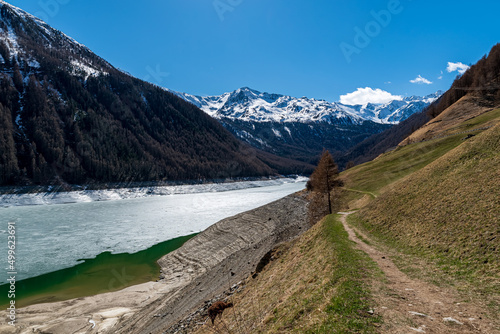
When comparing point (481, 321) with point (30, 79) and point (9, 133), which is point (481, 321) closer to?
point (9, 133)

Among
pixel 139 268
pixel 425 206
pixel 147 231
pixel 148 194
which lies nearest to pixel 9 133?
pixel 148 194

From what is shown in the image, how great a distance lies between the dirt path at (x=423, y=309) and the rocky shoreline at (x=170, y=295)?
45.8 feet

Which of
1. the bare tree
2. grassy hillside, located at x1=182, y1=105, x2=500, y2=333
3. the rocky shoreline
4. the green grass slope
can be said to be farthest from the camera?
the bare tree

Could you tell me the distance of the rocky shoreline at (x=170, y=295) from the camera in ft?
61.5

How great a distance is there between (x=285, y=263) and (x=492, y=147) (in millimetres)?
19915

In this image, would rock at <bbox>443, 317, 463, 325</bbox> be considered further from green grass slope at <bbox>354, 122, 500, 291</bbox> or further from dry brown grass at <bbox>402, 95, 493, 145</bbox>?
dry brown grass at <bbox>402, 95, 493, 145</bbox>

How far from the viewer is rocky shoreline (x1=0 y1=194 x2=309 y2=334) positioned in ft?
61.5

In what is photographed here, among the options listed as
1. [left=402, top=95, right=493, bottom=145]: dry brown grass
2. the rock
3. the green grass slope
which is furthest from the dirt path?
[left=402, top=95, right=493, bottom=145]: dry brown grass

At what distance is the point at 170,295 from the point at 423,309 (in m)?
22.4

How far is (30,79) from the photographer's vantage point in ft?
606

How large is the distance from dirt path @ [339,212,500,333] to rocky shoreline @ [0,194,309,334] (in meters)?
13.9

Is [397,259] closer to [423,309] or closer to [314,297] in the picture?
[423,309]

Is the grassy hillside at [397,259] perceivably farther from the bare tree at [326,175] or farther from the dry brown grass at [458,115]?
the dry brown grass at [458,115]

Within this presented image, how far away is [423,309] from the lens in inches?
314
